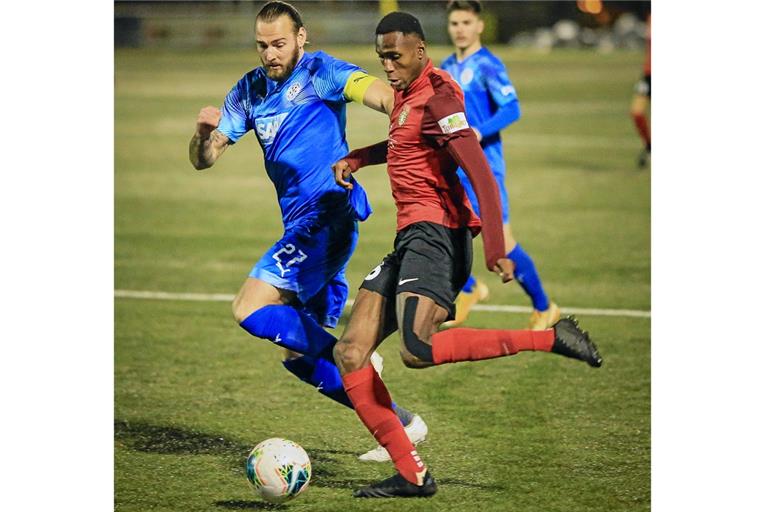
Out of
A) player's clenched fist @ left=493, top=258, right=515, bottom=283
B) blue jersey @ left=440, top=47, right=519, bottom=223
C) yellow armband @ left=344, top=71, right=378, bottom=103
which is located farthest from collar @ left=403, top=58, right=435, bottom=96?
blue jersey @ left=440, top=47, right=519, bottom=223

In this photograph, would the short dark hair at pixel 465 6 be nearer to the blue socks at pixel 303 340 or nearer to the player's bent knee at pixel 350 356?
the blue socks at pixel 303 340

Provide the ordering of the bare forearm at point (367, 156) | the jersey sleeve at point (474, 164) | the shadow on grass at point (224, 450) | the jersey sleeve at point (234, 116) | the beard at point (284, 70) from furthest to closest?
the jersey sleeve at point (234, 116) → the beard at point (284, 70) → the shadow on grass at point (224, 450) → the bare forearm at point (367, 156) → the jersey sleeve at point (474, 164)

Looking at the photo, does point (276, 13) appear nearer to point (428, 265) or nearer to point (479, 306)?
point (428, 265)

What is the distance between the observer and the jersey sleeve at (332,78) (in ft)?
16.7

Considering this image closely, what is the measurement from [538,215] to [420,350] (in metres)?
7.87

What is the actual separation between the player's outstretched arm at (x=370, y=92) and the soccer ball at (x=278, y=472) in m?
1.47

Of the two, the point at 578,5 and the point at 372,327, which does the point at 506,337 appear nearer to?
the point at 372,327

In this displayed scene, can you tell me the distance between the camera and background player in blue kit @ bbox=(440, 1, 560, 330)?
766cm

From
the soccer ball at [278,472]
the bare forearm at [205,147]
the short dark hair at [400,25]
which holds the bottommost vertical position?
the soccer ball at [278,472]

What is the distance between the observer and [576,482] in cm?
507

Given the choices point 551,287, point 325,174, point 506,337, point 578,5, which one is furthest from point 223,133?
point 578,5

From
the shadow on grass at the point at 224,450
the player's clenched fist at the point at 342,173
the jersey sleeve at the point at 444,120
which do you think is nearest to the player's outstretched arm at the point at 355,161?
the player's clenched fist at the point at 342,173
